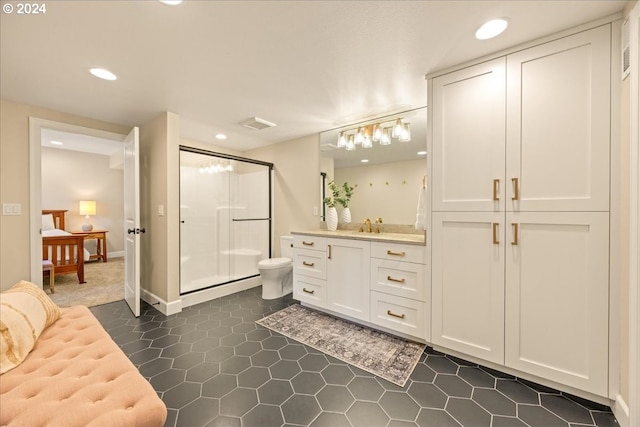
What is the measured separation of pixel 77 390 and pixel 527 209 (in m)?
2.54

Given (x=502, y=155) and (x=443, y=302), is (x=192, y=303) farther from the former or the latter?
(x=502, y=155)

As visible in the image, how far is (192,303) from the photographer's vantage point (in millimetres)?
3104

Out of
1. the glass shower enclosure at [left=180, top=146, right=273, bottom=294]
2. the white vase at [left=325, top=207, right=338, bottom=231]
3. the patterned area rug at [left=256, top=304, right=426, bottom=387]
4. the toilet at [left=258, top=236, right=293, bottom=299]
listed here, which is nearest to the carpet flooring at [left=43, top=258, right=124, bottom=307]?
the glass shower enclosure at [left=180, top=146, right=273, bottom=294]

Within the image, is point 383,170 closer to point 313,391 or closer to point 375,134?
point 375,134

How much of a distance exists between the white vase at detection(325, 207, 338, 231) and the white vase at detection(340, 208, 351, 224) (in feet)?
0.27

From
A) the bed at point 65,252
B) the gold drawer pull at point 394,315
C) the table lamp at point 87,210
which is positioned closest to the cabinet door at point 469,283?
the gold drawer pull at point 394,315

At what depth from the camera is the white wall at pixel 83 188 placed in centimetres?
540

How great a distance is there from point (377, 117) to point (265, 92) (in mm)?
1327

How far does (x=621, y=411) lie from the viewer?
4.42 feet

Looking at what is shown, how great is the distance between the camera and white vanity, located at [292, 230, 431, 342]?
213cm

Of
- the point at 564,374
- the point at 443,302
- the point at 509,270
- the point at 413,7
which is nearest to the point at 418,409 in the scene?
the point at 443,302

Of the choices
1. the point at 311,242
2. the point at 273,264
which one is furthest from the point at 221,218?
the point at 311,242

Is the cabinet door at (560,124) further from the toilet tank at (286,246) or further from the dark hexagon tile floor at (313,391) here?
the toilet tank at (286,246)

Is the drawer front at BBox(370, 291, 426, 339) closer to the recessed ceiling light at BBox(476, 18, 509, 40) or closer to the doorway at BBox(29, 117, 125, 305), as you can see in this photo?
the recessed ceiling light at BBox(476, 18, 509, 40)
